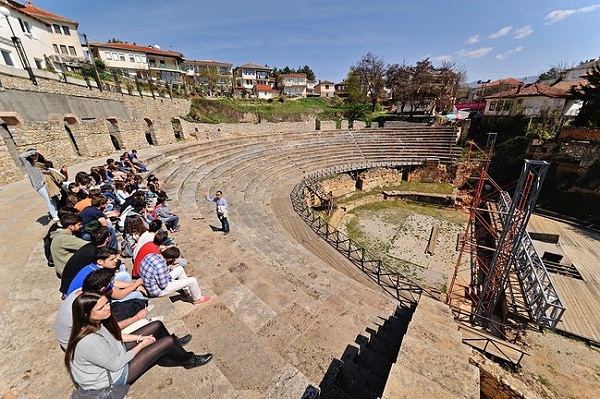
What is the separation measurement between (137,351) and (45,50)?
40.0 m

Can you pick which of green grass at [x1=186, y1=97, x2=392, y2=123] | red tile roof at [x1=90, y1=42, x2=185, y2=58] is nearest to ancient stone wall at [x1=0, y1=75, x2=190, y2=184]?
green grass at [x1=186, y1=97, x2=392, y2=123]

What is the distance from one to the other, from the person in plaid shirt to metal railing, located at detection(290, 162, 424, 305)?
5.47m

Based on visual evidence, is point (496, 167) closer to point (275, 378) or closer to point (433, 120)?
point (433, 120)

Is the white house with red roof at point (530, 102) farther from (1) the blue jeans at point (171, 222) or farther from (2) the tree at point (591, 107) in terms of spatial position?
(1) the blue jeans at point (171, 222)

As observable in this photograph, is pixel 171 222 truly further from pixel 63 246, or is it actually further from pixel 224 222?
pixel 63 246

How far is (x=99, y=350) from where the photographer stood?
2.19 meters

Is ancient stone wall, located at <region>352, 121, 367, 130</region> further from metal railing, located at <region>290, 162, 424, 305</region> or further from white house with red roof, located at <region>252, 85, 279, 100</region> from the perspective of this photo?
white house with red roof, located at <region>252, 85, 279, 100</region>

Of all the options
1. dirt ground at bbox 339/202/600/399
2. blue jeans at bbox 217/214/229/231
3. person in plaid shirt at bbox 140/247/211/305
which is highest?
person in plaid shirt at bbox 140/247/211/305

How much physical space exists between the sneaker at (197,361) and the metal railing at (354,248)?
17.5 ft

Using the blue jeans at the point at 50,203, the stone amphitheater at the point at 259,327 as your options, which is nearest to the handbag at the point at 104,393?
the stone amphitheater at the point at 259,327

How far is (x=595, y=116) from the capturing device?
17.6 metres

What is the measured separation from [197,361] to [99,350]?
1138mm

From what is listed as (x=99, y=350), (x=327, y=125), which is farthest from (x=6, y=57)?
(x=99, y=350)

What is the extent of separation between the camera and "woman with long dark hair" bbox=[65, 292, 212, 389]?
210 centimetres
